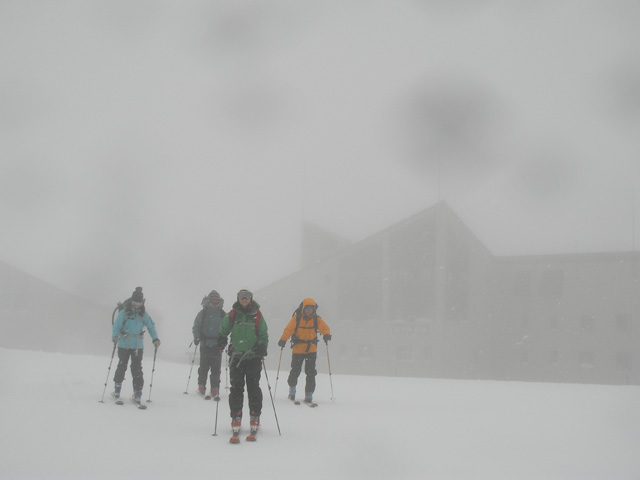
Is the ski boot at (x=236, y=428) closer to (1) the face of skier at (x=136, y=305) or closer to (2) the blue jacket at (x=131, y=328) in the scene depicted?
(2) the blue jacket at (x=131, y=328)

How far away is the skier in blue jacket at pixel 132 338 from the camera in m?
9.56

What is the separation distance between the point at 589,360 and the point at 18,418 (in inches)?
1755

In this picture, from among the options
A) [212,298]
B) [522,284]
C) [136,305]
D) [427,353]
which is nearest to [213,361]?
[212,298]

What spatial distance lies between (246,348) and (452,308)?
37311 mm

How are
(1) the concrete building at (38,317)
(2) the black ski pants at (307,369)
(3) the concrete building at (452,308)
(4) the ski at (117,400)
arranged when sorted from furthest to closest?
(3) the concrete building at (452,308) → (1) the concrete building at (38,317) → (2) the black ski pants at (307,369) → (4) the ski at (117,400)

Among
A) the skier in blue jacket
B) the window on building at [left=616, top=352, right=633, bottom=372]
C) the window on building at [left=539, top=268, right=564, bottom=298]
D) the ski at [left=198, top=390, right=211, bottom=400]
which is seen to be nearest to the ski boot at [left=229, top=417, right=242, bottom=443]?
the skier in blue jacket

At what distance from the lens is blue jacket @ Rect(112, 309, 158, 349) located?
9656mm

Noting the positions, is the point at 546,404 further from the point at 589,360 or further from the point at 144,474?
the point at 589,360

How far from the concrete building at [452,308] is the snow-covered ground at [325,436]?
31392mm

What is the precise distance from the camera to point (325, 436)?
7.52m

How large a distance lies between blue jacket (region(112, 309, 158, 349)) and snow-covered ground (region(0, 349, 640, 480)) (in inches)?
38.1

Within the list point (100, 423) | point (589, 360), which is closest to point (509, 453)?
point (100, 423)

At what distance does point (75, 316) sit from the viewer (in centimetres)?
4469

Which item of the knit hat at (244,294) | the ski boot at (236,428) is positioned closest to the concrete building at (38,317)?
the knit hat at (244,294)
